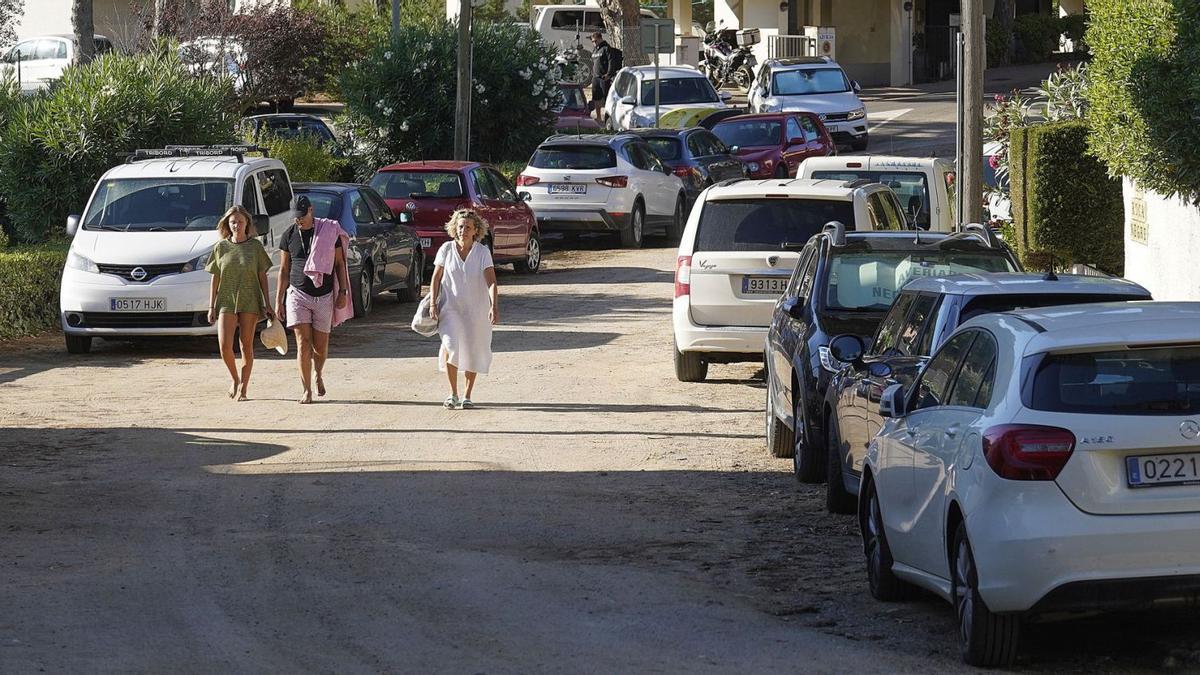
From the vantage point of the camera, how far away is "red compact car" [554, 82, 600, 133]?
42.8 metres

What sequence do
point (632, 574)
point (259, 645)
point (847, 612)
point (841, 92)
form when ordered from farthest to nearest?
1. point (841, 92)
2. point (632, 574)
3. point (847, 612)
4. point (259, 645)

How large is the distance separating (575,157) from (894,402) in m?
21.0

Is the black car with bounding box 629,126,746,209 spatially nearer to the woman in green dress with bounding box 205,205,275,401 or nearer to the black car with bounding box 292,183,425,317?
the black car with bounding box 292,183,425,317

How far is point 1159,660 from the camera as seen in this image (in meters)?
7.19

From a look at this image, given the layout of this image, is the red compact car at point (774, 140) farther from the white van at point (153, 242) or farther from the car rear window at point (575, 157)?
the white van at point (153, 242)

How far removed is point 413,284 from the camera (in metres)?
24.0

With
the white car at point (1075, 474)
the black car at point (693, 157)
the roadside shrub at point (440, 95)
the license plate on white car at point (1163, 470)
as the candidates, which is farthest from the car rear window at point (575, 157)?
the license plate on white car at point (1163, 470)

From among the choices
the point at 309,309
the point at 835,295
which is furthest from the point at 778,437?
the point at 309,309

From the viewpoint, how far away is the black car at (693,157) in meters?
31.8

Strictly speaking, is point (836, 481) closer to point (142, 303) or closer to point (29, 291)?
point (142, 303)

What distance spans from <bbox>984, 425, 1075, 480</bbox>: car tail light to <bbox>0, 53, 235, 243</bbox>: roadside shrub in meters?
19.4

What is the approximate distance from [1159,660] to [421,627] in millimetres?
3049

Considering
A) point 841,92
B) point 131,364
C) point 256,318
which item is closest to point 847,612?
point 256,318

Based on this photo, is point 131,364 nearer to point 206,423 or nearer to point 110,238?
point 110,238
